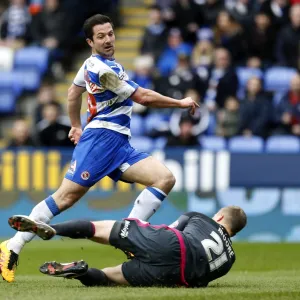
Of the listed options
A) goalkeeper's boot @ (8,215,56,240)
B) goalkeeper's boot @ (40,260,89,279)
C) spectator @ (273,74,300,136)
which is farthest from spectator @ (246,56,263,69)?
goalkeeper's boot @ (8,215,56,240)

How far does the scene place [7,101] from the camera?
2066 cm

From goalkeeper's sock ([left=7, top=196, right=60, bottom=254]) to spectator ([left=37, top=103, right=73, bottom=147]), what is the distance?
821 centimetres

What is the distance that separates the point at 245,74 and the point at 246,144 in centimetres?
253

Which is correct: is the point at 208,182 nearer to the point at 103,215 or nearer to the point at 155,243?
the point at 103,215

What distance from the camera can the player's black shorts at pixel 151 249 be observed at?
26.9 feet

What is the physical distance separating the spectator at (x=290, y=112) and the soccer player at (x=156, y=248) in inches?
359

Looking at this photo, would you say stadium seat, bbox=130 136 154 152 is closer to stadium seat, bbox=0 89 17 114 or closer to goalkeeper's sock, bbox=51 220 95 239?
stadium seat, bbox=0 89 17 114

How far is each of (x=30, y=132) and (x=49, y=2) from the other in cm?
417

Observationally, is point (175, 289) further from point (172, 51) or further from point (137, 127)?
point (172, 51)

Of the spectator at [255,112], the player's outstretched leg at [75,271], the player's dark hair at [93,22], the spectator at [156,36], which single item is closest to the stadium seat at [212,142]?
the spectator at [255,112]

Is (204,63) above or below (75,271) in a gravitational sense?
above

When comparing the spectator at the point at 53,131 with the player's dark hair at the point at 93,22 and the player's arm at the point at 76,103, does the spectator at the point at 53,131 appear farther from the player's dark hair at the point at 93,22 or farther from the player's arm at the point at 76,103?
the player's dark hair at the point at 93,22

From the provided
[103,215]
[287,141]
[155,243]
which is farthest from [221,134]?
[155,243]

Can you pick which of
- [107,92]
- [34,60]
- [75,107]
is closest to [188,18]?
[34,60]
